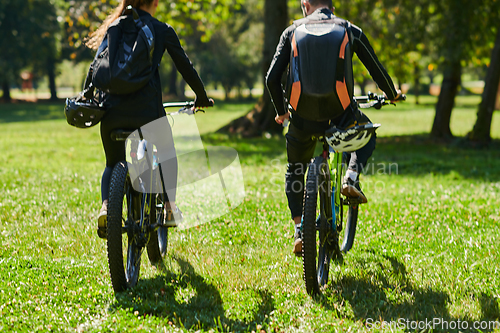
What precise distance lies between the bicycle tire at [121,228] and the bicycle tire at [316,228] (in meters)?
1.31

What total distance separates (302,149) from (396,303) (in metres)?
1.38

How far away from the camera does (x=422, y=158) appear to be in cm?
1116

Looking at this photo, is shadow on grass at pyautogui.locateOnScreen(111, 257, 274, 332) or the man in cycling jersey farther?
the man in cycling jersey

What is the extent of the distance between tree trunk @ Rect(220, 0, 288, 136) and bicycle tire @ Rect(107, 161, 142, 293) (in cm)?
1075

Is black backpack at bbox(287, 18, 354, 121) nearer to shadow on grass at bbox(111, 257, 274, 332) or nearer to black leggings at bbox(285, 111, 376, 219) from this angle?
black leggings at bbox(285, 111, 376, 219)

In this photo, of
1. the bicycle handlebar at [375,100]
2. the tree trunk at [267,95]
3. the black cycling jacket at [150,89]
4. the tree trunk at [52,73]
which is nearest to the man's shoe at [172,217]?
the black cycling jacket at [150,89]

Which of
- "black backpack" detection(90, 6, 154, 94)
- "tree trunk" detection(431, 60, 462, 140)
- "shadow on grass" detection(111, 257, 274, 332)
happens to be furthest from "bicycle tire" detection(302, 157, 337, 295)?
"tree trunk" detection(431, 60, 462, 140)

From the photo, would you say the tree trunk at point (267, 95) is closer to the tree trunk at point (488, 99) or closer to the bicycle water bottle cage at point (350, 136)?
the tree trunk at point (488, 99)

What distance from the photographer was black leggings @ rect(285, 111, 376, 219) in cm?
374

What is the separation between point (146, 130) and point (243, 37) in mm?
44735

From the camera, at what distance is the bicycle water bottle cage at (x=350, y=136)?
3.49 metres

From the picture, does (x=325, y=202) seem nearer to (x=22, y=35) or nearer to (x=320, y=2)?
(x=320, y=2)

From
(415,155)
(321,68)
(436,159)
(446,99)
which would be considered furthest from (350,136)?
(446,99)

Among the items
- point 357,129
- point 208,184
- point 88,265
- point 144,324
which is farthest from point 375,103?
point 208,184
